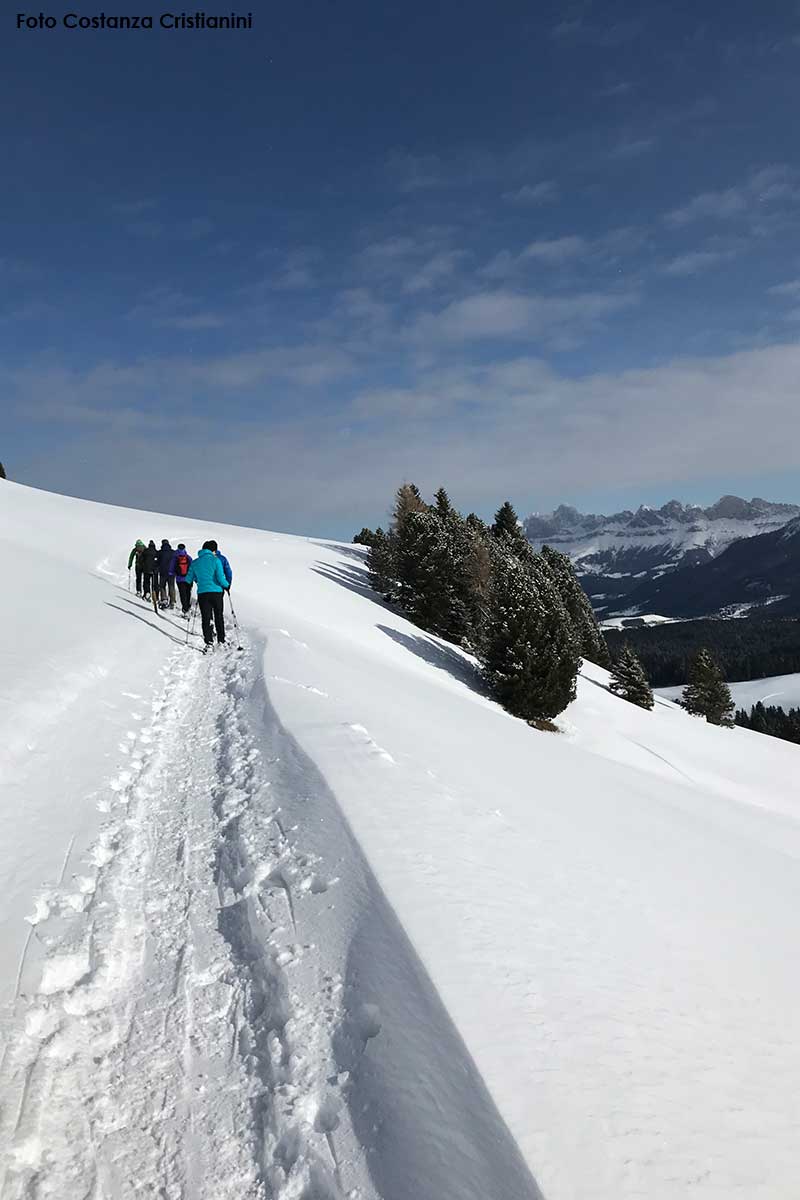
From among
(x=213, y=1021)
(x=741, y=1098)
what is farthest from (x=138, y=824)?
(x=741, y=1098)

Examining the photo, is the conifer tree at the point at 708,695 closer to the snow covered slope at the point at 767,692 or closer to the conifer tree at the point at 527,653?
the conifer tree at the point at 527,653

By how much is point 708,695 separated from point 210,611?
5976 centimetres

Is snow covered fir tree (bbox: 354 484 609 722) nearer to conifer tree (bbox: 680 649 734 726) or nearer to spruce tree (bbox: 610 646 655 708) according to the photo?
spruce tree (bbox: 610 646 655 708)

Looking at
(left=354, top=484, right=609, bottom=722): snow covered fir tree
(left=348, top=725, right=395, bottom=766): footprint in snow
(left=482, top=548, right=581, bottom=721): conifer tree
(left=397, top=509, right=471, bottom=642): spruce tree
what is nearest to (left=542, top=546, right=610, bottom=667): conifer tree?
(left=354, top=484, right=609, bottom=722): snow covered fir tree

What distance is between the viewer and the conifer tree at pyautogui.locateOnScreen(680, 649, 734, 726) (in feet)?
197

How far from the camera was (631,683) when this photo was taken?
50.6 metres

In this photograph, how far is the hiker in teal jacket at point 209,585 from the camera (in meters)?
13.7

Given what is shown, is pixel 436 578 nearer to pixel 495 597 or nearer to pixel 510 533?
pixel 495 597

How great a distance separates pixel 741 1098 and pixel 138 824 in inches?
185

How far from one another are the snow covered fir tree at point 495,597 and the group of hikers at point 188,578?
15.8 m

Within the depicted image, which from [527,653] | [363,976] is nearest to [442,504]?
[527,653]

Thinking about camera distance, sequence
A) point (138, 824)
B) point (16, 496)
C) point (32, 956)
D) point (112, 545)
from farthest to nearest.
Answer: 1. point (16, 496)
2. point (112, 545)
3. point (138, 824)
4. point (32, 956)

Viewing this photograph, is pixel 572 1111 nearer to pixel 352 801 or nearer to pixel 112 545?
pixel 352 801

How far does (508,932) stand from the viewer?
13.1ft
